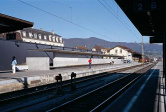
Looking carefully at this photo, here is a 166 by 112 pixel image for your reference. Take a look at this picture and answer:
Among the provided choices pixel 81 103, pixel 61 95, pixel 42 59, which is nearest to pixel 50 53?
pixel 42 59

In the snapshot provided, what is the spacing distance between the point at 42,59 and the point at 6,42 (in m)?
5.14

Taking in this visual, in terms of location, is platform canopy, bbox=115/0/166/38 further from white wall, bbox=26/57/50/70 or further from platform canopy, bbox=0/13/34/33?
white wall, bbox=26/57/50/70

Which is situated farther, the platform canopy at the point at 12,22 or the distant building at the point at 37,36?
the distant building at the point at 37,36

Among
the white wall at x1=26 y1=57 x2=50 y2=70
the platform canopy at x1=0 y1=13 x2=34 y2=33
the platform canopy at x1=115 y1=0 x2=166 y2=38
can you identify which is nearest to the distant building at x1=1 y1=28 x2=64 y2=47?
the white wall at x1=26 y1=57 x2=50 y2=70

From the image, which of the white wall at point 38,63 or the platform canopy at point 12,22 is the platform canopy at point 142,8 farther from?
the white wall at point 38,63

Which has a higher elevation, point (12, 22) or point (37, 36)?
point (37, 36)

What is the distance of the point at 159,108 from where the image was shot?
7320 millimetres

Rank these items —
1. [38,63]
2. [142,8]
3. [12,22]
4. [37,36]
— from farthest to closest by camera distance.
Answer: [37,36] → [38,63] → [12,22] → [142,8]

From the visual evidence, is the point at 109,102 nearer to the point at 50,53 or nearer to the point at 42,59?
the point at 42,59

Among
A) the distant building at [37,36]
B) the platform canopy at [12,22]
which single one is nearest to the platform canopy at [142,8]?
the platform canopy at [12,22]

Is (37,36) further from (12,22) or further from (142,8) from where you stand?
(142,8)

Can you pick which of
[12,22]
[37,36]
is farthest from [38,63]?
[37,36]

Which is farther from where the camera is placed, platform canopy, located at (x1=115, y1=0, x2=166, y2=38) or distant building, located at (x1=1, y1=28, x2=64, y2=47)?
distant building, located at (x1=1, y1=28, x2=64, y2=47)

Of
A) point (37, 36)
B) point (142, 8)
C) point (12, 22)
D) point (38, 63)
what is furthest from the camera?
point (37, 36)
